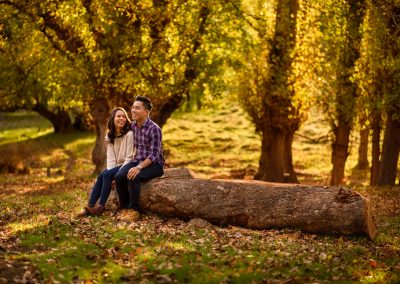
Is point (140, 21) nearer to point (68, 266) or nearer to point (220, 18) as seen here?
point (220, 18)

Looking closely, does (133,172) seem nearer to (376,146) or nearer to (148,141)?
(148,141)

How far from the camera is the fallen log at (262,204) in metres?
14.9

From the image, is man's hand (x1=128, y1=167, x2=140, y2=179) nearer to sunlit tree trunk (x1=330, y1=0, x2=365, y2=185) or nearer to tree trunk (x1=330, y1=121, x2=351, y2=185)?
sunlit tree trunk (x1=330, y1=0, x2=365, y2=185)

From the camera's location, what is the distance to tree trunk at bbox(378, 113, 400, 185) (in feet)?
84.4

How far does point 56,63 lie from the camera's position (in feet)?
90.9

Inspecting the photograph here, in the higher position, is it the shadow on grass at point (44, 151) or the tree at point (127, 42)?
the tree at point (127, 42)

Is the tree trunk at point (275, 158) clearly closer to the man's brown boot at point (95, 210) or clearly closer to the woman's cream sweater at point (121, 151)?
the woman's cream sweater at point (121, 151)

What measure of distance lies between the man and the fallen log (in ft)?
1.11

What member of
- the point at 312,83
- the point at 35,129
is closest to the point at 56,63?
the point at 312,83

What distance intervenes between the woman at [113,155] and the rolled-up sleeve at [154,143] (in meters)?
0.63

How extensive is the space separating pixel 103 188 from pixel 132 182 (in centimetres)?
78

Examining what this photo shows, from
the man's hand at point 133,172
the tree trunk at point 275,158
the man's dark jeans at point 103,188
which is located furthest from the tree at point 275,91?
the man's dark jeans at point 103,188

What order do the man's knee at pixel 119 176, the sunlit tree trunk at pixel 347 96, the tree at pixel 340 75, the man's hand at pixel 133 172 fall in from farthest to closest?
1. the sunlit tree trunk at pixel 347 96
2. the tree at pixel 340 75
3. the man's knee at pixel 119 176
4. the man's hand at pixel 133 172

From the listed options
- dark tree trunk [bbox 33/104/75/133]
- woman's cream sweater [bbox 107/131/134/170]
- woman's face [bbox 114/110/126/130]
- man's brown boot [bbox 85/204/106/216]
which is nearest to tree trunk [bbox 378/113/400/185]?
woman's cream sweater [bbox 107/131/134/170]
